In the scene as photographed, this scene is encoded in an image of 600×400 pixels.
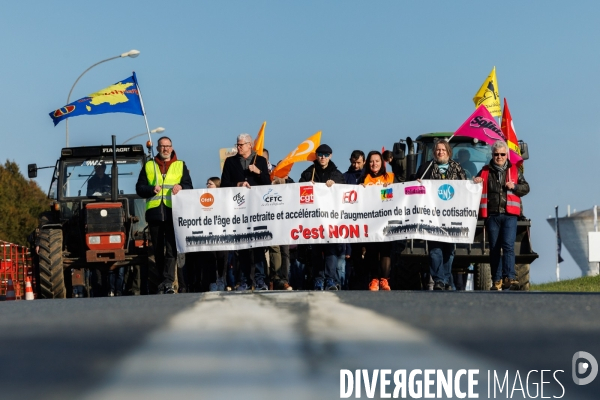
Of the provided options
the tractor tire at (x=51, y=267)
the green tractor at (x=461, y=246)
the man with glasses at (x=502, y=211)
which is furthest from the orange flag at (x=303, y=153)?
the man with glasses at (x=502, y=211)

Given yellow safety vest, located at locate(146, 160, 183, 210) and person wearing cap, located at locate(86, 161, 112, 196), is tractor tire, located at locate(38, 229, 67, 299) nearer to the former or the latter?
person wearing cap, located at locate(86, 161, 112, 196)

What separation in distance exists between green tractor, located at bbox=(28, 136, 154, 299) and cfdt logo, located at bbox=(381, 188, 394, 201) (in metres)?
4.61

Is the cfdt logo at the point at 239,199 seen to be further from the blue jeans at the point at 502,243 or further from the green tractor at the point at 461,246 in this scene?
the blue jeans at the point at 502,243

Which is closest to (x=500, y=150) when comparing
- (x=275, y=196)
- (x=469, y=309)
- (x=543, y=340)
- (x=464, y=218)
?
(x=464, y=218)

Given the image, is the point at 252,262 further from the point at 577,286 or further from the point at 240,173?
the point at 577,286

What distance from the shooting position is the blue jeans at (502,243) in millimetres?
15188

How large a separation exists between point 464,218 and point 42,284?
21.4 ft

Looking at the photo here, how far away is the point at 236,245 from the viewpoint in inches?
655

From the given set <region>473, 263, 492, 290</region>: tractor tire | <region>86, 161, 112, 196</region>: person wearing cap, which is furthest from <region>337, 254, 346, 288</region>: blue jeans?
<region>86, 161, 112, 196</region>: person wearing cap

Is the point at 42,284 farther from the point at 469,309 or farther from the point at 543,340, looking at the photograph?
the point at 543,340

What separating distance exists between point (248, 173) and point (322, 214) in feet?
3.99

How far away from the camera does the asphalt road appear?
19.3ft

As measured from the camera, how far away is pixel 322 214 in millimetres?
16438

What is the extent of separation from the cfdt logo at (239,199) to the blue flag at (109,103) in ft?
21.0
